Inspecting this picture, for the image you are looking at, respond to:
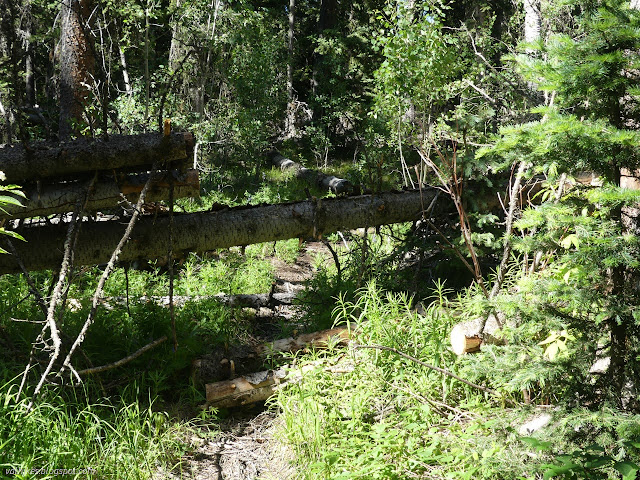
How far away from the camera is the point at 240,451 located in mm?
4172

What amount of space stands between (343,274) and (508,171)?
2447 millimetres

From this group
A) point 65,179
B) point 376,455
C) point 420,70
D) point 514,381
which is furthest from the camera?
point 420,70

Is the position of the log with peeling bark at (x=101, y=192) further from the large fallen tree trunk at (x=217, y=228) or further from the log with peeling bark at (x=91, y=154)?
the large fallen tree trunk at (x=217, y=228)

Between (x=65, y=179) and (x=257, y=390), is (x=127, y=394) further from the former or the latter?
(x=65, y=179)

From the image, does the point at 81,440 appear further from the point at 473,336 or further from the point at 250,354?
the point at 473,336

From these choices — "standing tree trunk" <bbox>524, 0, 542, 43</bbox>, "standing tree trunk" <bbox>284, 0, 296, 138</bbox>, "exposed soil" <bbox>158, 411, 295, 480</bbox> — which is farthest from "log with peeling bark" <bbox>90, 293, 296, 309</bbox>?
"standing tree trunk" <bbox>284, 0, 296, 138</bbox>

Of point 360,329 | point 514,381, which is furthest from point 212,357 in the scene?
point 514,381

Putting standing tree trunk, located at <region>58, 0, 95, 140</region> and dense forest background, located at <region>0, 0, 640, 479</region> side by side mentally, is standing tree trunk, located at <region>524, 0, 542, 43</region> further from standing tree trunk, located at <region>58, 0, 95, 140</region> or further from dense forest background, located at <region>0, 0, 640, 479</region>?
standing tree trunk, located at <region>58, 0, 95, 140</region>

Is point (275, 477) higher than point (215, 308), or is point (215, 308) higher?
point (215, 308)

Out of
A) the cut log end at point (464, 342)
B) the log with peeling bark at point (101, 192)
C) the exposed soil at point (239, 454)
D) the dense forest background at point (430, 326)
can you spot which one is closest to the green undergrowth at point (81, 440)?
the dense forest background at point (430, 326)

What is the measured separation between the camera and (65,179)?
468 centimetres

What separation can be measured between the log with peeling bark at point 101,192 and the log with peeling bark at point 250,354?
5.12 ft

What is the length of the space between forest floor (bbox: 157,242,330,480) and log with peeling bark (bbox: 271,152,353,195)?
569cm

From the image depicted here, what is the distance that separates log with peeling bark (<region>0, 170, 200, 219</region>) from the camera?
4492mm
